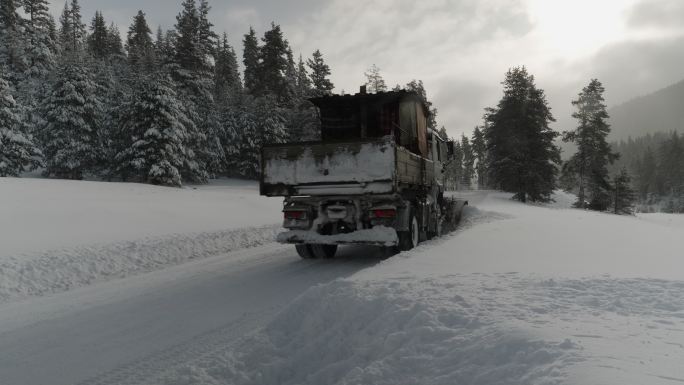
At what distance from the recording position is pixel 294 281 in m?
7.50

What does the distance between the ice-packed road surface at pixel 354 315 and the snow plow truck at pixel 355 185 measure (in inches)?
29.2

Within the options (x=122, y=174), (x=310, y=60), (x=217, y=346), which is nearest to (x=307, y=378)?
(x=217, y=346)

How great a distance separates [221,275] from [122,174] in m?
30.3

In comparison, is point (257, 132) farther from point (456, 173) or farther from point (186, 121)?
point (456, 173)

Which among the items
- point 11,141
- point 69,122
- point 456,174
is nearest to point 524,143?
point 69,122

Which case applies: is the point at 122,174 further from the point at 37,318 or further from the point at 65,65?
the point at 37,318

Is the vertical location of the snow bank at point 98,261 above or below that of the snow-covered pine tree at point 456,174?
below

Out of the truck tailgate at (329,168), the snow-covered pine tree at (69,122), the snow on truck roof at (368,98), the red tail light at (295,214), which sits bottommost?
the red tail light at (295,214)

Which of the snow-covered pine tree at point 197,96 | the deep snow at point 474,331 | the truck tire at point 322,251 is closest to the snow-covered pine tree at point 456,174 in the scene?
the snow-covered pine tree at point 197,96

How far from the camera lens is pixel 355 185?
340 inches

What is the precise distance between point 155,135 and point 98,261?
2376cm

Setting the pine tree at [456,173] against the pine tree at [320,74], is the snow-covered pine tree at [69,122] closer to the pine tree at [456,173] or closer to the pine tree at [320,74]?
the pine tree at [320,74]

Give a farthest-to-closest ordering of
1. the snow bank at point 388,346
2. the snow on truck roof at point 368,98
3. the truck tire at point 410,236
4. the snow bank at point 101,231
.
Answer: the snow on truck roof at point 368,98 → the truck tire at point 410,236 → the snow bank at point 101,231 → the snow bank at point 388,346

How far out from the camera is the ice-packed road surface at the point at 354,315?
122 inches
